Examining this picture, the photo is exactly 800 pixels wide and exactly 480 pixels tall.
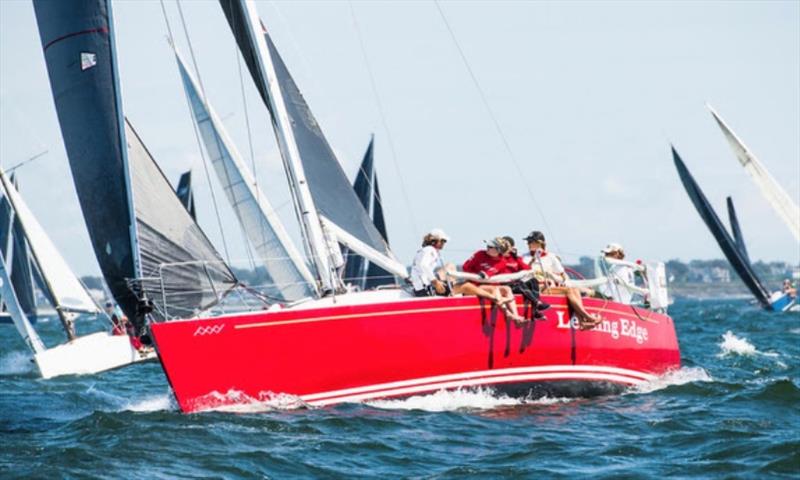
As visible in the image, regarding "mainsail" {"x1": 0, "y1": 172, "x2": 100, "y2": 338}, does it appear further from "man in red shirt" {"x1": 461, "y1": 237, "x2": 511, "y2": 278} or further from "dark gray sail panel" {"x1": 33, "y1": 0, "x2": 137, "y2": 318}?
"man in red shirt" {"x1": 461, "y1": 237, "x2": 511, "y2": 278}

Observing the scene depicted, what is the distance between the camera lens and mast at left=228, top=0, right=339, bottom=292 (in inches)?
542

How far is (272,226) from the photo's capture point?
2225 centimetres

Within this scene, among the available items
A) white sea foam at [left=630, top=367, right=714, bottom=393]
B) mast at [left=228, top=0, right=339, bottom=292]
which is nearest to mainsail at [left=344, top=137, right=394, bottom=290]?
white sea foam at [left=630, top=367, right=714, bottom=393]

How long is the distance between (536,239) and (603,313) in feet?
3.98

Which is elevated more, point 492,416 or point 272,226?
point 272,226

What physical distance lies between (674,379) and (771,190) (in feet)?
47.6

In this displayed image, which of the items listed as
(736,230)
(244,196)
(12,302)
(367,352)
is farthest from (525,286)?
(736,230)

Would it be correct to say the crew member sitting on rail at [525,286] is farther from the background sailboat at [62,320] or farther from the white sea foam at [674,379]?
the background sailboat at [62,320]

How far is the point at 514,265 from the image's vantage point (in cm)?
1352

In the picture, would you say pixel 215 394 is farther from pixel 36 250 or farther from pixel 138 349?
pixel 36 250

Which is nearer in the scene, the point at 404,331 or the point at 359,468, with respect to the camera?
the point at 359,468

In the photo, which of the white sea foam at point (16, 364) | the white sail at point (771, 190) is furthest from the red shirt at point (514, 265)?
the white sail at point (771, 190)

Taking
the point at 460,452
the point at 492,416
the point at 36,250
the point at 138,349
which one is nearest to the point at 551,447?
the point at 460,452

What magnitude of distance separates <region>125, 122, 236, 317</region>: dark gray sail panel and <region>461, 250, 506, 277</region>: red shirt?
269 centimetres
